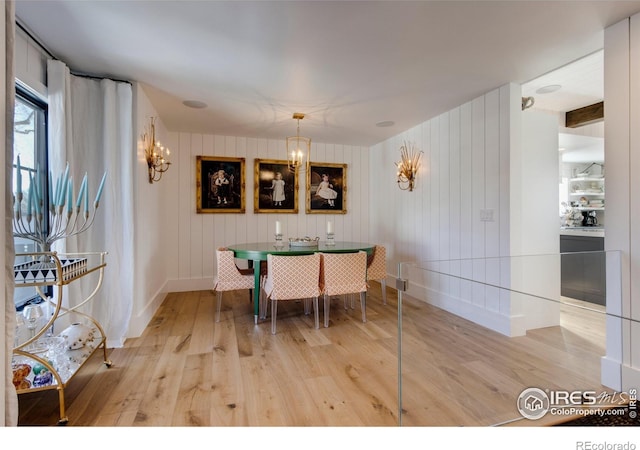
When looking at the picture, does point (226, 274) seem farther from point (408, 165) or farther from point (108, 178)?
point (408, 165)

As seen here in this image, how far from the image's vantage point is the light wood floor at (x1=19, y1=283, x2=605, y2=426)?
5.05 ft

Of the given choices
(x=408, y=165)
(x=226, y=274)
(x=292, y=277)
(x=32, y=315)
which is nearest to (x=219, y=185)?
(x=226, y=274)

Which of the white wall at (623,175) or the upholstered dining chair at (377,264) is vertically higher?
the white wall at (623,175)

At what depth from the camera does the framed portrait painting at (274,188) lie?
475 cm

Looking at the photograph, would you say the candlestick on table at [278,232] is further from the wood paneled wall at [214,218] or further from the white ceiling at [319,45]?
the white ceiling at [319,45]

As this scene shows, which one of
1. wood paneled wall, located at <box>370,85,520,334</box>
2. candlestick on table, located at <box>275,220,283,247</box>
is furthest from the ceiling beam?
candlestick on table, located at <box>275,220,283,247</box>

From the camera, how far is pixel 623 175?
1914 millimetres

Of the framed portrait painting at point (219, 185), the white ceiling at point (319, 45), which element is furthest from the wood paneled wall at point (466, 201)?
the framed portrait painting at point (219, 185)

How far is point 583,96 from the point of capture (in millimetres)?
3363

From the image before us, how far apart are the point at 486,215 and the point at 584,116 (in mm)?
2098

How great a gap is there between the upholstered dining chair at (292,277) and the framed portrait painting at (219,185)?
6.71ft

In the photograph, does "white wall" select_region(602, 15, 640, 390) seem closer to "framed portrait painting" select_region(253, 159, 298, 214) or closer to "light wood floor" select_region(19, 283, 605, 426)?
"light wood floor" select_region(19, 283, 605, 426)

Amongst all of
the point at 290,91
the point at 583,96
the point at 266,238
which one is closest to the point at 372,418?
the point at 290,91

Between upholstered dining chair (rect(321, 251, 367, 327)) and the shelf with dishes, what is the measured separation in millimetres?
1866
